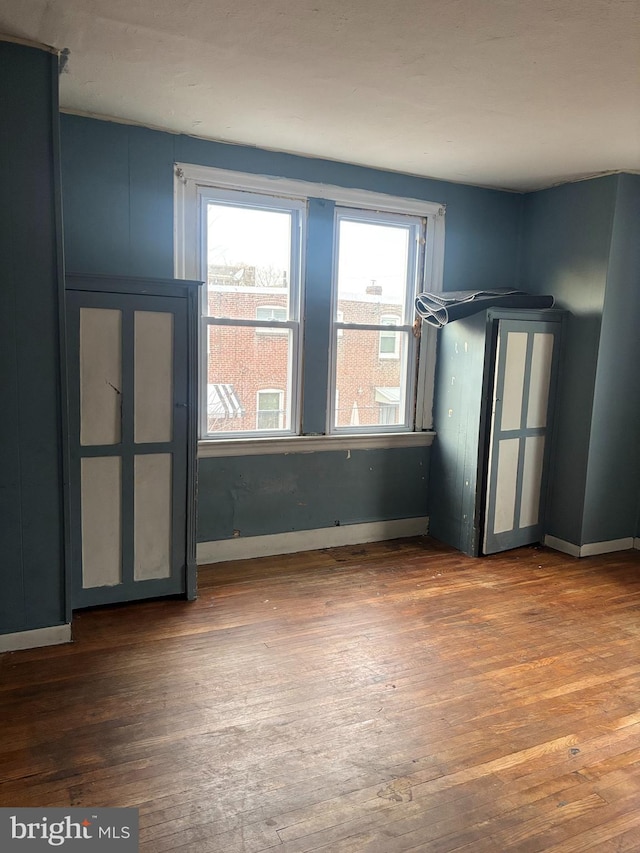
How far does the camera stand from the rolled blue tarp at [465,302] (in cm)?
415

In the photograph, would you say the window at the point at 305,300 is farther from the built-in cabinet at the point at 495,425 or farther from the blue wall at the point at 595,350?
the blue wall at the point at 595,350

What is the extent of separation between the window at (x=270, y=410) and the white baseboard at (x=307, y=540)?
749 mm

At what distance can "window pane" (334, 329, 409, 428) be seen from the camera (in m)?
4.30

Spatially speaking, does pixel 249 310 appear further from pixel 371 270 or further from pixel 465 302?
pixel 465 302

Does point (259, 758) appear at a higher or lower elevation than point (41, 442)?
lower

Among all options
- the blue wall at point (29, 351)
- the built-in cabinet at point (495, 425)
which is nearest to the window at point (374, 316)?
the built-in cabinet at point (495, 425)

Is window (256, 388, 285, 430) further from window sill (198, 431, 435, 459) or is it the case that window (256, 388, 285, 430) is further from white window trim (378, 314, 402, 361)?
white window trim (378, 314, 402, 361)

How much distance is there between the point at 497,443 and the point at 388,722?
229 centimetres

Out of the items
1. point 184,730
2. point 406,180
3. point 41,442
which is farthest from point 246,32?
point 184,730

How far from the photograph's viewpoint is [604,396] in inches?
168

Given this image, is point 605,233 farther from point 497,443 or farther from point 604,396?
point 497,443
